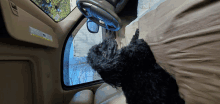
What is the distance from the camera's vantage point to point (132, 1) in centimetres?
100

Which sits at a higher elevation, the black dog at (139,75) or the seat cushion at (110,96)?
the black dog at (139,75)

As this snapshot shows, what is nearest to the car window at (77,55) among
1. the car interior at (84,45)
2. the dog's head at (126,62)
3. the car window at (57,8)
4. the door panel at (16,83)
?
the car interior at (84,45)

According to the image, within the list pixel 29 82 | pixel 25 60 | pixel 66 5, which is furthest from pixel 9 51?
pixel 66 5

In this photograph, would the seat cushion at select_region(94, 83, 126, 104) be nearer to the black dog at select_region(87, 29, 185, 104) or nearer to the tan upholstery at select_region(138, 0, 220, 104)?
the black dog at select_region(87, 29, 185, 104)

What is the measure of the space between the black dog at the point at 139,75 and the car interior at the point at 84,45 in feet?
0.09

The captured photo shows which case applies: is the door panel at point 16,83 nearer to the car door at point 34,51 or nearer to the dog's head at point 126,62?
the car door at point 34,51

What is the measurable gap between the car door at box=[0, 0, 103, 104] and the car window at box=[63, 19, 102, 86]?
3 cm

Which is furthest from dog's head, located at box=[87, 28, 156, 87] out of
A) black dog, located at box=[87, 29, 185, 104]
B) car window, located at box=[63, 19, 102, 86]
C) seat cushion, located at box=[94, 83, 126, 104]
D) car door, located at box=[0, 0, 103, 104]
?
car window, located at box=[63, 19, 102, 86]

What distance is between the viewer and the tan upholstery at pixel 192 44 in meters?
0.18

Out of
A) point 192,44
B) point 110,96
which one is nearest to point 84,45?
point 110,96

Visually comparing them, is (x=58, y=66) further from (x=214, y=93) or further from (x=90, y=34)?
(x=214, y=93)

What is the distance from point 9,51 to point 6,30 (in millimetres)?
153

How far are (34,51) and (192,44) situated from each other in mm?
776

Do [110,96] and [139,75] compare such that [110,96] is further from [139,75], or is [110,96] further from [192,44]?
[192,44]
